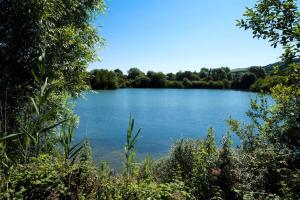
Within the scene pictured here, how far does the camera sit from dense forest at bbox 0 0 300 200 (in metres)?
3.51

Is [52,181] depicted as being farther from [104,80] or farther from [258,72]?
[258,72]

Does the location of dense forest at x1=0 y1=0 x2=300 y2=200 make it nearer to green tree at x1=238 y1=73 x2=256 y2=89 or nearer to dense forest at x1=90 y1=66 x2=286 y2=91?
dense forest at x1=90 y1=66 x2=286 y2=91

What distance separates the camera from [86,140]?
4.32 metres

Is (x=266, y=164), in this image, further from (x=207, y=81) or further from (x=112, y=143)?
(x=207, y=81)

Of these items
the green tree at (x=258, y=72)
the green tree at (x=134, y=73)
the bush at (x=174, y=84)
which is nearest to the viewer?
the green tree at (x=258, y=72)

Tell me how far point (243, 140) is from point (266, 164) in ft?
7.88

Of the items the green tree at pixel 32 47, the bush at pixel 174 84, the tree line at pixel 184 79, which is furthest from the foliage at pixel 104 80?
the green tree at pixel 32 47

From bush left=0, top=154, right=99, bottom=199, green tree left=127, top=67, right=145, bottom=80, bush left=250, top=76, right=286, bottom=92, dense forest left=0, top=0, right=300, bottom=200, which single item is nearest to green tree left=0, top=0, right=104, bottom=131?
dense forest left=0, top=0, right=300, bottom=200

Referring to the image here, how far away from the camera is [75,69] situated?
942 cm

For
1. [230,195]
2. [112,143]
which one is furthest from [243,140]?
[112,143]

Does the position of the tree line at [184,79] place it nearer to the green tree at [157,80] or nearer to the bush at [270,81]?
the green tree at [157,80]

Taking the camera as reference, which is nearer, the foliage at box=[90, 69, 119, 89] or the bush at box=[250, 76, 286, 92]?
the bush at box=[250, 76, 286, 92]

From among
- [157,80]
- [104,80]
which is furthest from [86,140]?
[157,80]

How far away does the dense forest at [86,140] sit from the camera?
11.5ft
